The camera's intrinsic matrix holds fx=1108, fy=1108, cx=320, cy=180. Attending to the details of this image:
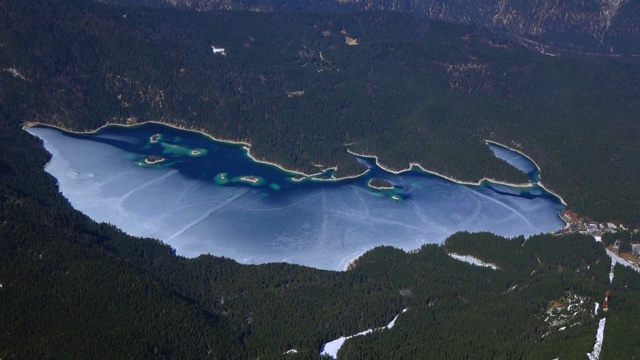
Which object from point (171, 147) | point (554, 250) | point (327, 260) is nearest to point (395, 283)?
point (327, 260)

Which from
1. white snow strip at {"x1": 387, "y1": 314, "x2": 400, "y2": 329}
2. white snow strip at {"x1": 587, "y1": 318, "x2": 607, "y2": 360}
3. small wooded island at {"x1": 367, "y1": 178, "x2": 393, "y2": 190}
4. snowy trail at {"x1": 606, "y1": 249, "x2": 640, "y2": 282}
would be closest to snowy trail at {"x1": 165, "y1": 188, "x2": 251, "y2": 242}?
small wooded island at {"x1": 367, "y1": 178, "x2": 393, "y2": 190}

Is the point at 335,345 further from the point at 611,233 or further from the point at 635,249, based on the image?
the point at 611,233

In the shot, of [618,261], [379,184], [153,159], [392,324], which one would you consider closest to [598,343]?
[392,324]

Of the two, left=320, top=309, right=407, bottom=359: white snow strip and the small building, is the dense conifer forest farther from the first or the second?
the small building

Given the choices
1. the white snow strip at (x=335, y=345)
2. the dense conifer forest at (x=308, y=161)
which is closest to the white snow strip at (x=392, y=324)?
the white snow strip at (x=335, y=345)

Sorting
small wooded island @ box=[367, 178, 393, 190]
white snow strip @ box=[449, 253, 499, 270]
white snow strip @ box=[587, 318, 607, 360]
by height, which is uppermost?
white snow strip @ box=[587, 318, 607, 360]

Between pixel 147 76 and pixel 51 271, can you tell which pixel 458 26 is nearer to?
pixel 147 76
